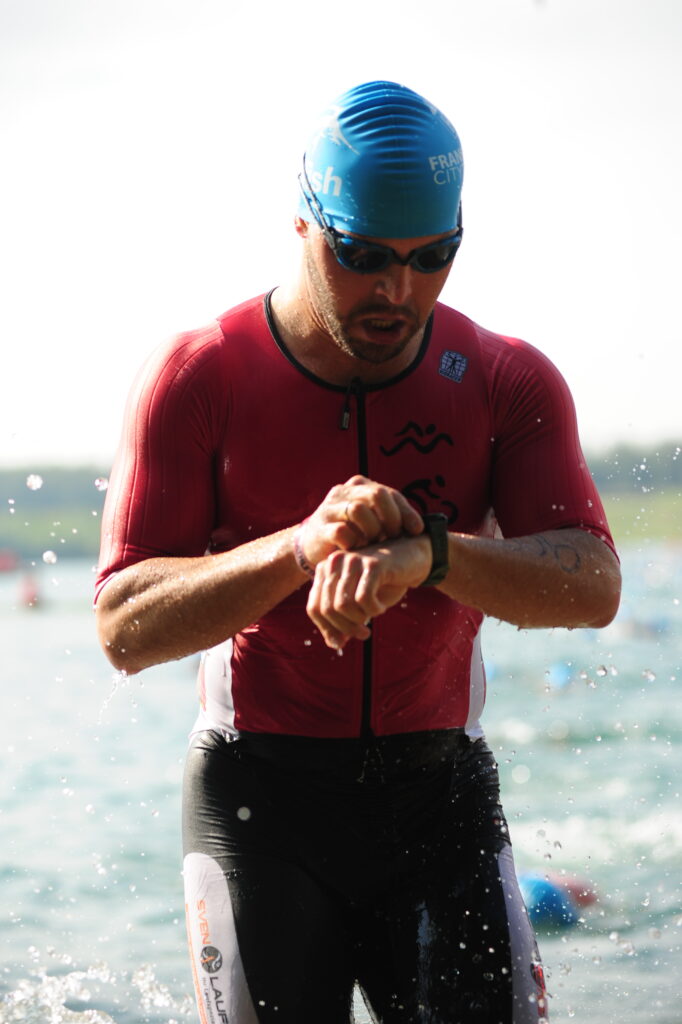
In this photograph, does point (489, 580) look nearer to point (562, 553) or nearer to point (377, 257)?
point (562, 553)

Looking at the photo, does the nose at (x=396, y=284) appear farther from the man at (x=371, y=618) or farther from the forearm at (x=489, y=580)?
the forearm at (x=489, y=580)

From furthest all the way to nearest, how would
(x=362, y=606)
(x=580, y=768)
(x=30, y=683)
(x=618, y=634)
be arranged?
(x=618, y=634)
(x=30, y=683)
(x=580, y=768)
(x=362, y=606)

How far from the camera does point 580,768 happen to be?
556 inches

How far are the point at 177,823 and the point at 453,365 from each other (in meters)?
9.42

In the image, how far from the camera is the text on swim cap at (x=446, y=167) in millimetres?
3242

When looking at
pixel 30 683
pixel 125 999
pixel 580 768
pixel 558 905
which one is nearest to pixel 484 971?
pixel 125 999

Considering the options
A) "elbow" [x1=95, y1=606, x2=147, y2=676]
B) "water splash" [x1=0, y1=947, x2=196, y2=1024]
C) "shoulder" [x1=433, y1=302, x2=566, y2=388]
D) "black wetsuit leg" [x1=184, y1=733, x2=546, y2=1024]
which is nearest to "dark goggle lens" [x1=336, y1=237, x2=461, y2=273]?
"shoulder" [x1=433, y1=302, x2=566, y2=388]

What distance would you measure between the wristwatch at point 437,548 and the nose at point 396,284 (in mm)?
573

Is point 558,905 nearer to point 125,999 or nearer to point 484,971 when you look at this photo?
point 125,999

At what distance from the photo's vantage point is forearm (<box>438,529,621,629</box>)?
9.57ft

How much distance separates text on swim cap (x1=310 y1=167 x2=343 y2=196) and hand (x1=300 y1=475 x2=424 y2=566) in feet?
2.74

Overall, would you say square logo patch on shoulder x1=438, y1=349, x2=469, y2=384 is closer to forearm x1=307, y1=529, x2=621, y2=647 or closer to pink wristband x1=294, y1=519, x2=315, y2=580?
forearm x1=307, y1=529, x2=621, y2=647

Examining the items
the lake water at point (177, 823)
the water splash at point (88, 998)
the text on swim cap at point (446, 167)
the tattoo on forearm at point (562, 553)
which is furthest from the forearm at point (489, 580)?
the water splash at point (88, 998)

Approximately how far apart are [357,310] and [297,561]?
68 centimetres
